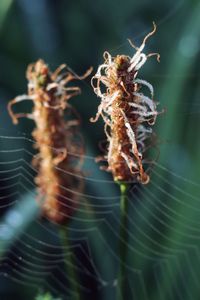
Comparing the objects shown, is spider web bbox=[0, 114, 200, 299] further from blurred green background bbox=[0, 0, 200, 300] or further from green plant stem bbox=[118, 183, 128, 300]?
green plant stem bbox=[118, 183, 128, 300]

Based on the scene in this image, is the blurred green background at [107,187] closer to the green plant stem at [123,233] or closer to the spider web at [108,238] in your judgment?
the spider web at [108,238]

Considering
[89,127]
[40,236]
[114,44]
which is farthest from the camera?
[114,44]

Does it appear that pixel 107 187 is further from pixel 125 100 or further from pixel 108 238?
pixel 125 100

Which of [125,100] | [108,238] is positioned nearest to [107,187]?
[108,238]

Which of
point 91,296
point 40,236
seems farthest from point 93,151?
point 91,296

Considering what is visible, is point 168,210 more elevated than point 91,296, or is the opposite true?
Answer: point 168,210

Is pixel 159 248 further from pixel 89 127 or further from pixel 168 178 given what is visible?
pixel 89 127
